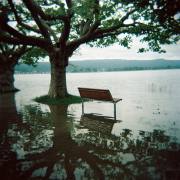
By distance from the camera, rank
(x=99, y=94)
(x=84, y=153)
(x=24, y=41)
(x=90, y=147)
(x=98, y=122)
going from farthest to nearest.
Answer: (x=24, y=41) < (x=99, y=94) < (x=98, y=122) < (x=90, y=147) < (x=84, y=153)

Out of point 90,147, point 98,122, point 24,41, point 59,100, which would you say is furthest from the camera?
point 59,100

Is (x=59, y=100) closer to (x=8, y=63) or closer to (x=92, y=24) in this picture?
(x=92, y=24)

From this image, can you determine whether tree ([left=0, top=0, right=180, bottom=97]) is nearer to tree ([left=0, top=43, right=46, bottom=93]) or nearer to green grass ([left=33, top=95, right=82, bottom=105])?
green grass ([left=33, top=95, right=82, bottom=105])

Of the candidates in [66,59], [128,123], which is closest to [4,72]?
[66,59]

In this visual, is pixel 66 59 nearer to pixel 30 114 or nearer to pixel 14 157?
pixel 30 114

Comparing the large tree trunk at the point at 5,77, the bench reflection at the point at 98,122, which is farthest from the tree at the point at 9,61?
the bench reflection at the point at 98,122

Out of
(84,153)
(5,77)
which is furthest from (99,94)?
(5,77)

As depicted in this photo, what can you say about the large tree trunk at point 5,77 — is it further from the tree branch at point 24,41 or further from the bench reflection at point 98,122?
the bench reflection at point 98,122

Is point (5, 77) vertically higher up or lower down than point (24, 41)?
lower down

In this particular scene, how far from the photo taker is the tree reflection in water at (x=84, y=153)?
5590 mm

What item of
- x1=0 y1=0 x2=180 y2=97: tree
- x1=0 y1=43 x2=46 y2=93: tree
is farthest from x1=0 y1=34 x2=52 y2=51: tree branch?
x1=0 y1=43 x2=46 y2=93: tree

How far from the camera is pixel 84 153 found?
22.5 feet

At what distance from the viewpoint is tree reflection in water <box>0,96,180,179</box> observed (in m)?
5.59

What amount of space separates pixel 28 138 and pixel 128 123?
4.35 metres
